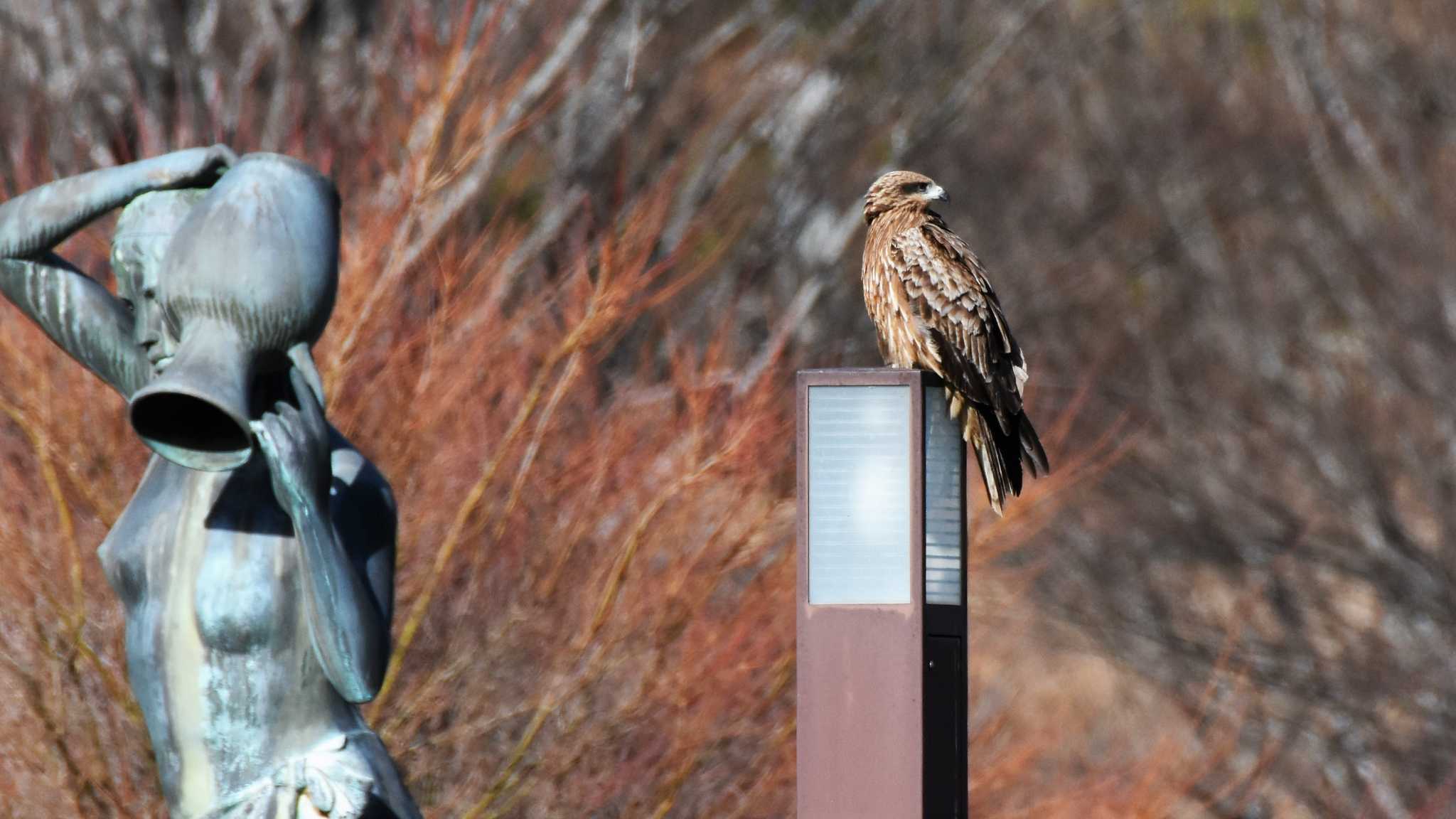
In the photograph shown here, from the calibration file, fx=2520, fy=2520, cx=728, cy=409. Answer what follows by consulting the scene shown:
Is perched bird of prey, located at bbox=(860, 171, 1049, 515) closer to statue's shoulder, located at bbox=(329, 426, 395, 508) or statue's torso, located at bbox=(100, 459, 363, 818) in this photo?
statue's shoulder, located at bbox=(329, 426, 395, 508)

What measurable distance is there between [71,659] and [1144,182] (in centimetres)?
881

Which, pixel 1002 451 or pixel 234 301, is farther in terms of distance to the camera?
pixel 1002 451

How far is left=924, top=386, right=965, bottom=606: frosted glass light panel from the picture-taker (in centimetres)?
459

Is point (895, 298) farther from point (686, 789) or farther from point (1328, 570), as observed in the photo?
point (1328, 570)

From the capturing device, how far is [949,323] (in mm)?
5898

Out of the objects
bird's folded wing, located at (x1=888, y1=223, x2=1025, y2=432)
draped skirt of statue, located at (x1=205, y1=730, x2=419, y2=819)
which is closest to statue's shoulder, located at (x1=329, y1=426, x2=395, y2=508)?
draped skirt of statue, located at (x1=205, y1=730, x2=419, y2=819)

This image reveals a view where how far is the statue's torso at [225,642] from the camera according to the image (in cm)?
399

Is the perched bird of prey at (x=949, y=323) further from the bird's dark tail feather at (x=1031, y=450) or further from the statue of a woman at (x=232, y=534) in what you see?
the statue of a woman at (x=232, y=534)

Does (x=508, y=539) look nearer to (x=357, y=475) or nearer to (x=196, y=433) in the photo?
(x=357, y=475)

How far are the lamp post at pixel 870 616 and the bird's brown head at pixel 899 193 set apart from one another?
2038 mm

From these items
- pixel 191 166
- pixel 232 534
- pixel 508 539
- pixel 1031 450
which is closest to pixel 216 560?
pixel 232 534

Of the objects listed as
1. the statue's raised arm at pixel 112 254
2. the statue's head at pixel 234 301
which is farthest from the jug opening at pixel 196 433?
the statue's raised arm at pixel 112 254

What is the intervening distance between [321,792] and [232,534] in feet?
1.42

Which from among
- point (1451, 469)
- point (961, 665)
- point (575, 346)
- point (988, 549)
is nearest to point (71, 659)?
point (575, 346)
